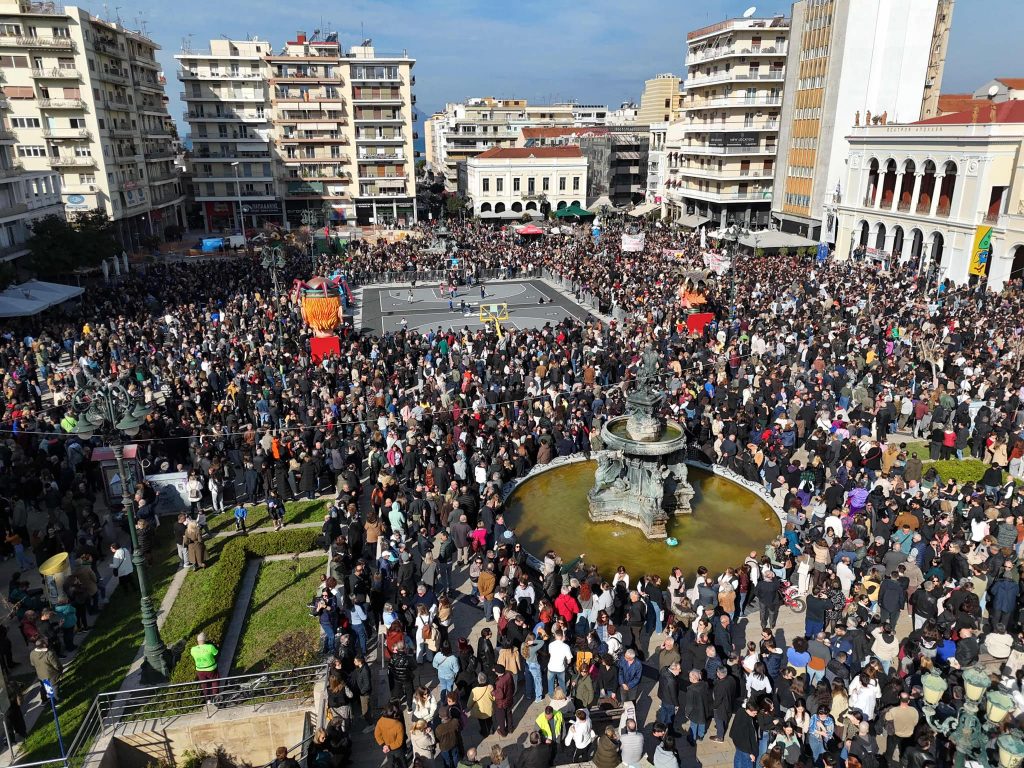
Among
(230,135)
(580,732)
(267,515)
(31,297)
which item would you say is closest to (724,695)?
(580,732)

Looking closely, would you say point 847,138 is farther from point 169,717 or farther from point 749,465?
point 169,717

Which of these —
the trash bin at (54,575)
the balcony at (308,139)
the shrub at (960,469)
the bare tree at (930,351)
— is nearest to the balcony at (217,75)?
the balcony at (308,139)

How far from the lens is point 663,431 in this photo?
15.8 m

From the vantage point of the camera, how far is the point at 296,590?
533 inches

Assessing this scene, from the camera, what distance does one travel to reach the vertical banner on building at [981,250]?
35.8 metres

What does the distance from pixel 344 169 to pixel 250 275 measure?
32792mm

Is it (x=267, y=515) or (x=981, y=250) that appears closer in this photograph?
(x=267, y=515)

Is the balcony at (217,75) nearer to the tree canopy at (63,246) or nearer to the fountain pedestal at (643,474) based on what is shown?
the tree canopy at (63,246)

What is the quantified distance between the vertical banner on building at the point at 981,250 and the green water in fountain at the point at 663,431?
29379mm

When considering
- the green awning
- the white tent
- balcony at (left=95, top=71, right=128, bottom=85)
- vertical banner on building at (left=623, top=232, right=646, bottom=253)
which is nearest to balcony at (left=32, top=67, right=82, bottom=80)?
balcony at (left=95, top=71, right=128, bottom=85)

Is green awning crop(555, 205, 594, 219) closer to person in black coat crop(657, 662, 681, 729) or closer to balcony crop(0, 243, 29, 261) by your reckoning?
balcony crop(0, 243, 29, 261)

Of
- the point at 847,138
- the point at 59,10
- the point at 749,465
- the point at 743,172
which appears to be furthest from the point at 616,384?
the point at 59,10

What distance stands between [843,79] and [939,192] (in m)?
14.4

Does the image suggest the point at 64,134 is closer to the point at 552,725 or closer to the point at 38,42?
the point at 38,42
